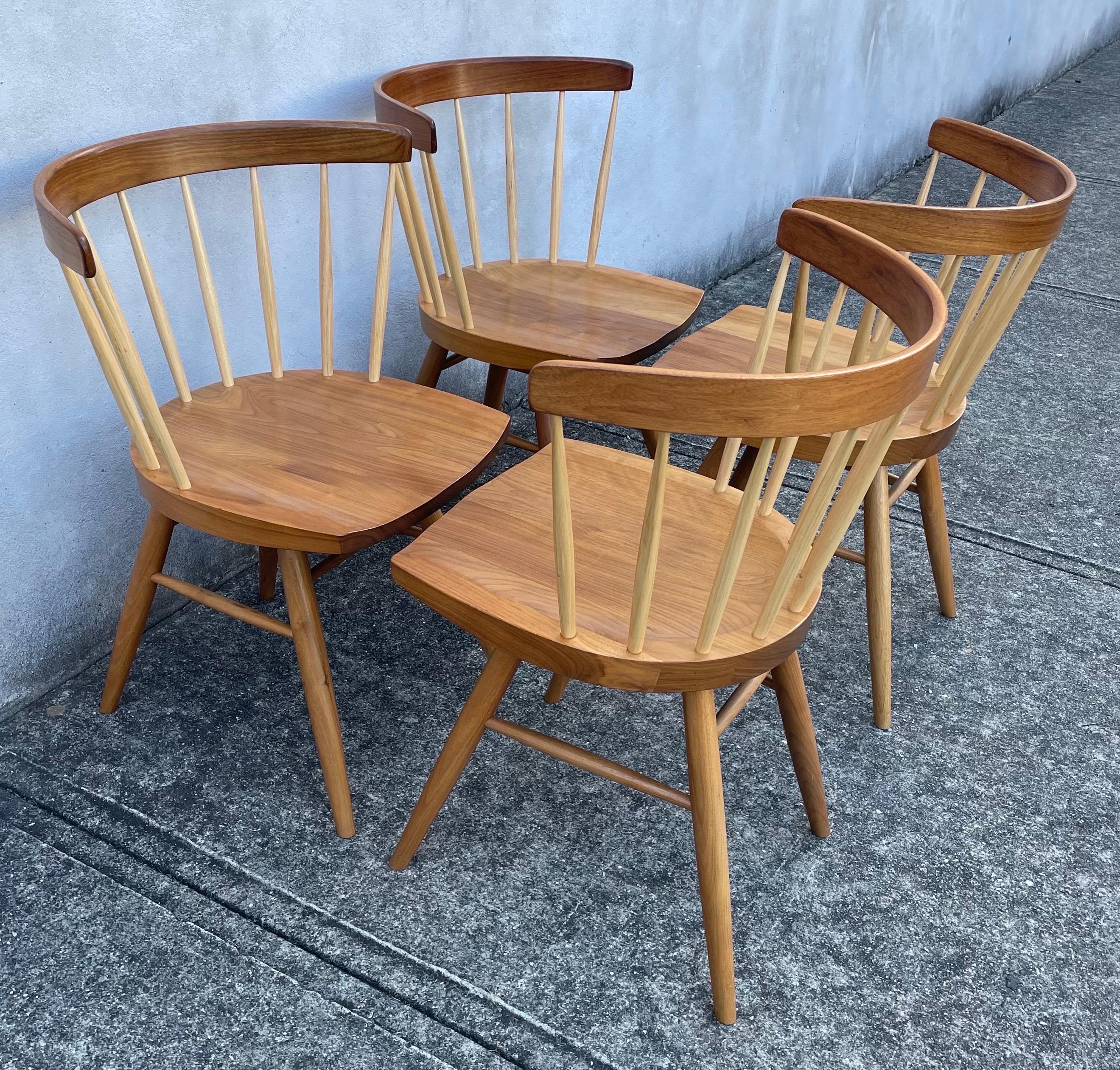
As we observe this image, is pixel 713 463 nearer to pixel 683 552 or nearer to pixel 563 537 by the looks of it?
pixel 683 552

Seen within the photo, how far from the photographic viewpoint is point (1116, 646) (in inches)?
80.5

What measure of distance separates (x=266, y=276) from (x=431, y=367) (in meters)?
0.44

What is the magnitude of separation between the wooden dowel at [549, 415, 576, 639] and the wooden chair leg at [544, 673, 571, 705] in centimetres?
59

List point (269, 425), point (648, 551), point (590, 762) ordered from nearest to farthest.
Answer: point (648, 551) → point (590, 762) → point (269, 425)

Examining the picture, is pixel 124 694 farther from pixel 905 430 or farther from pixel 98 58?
pixel 905 430

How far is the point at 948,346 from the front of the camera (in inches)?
72.0

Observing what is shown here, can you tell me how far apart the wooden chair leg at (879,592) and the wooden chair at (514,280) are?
1.53 feet

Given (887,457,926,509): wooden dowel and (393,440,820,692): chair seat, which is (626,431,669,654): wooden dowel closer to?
(393,440,820,692): chair seat

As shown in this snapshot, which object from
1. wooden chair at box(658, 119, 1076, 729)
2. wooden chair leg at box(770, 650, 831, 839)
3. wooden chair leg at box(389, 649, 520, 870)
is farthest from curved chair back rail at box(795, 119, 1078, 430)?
wooden chair leg at box(389, 649, 520, 870)

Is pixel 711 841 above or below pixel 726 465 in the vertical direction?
below

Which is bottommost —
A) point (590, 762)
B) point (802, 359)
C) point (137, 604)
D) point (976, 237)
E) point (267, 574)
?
point (267, 574)

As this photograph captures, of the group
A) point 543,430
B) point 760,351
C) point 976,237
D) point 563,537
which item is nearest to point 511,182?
point 543,430

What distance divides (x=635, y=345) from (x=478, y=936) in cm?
100

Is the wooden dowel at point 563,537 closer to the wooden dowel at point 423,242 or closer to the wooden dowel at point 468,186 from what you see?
the wooden dowel at point 423,242
